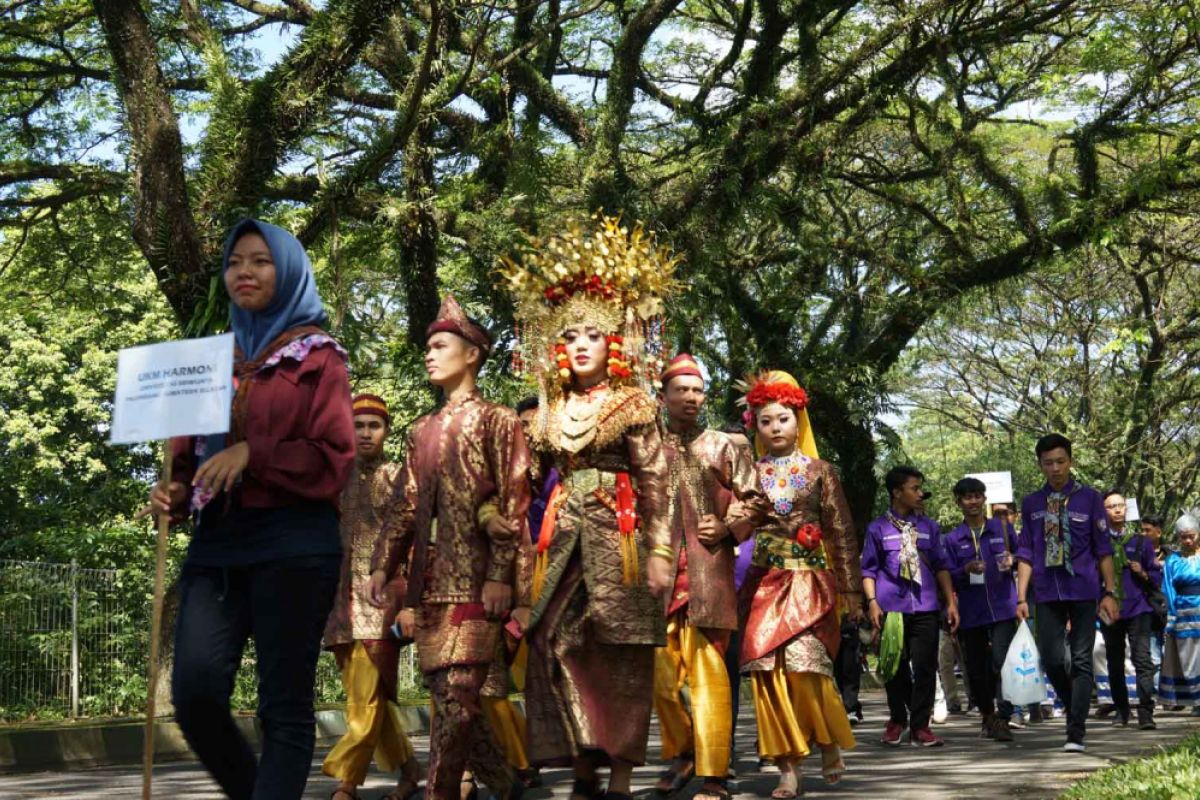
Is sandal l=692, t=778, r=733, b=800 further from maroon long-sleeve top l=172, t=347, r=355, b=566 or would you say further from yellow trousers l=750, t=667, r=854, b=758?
maroon long-sleeve top l=172, t=347, r=355, b=566

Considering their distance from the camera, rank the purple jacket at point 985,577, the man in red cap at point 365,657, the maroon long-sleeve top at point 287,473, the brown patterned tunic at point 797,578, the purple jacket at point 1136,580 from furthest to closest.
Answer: the purple jacket at point 1136,580 < the purple jacket at point 985,577 < the brown patterned tunic at point 797,578 < the man in red cap at point 365,657 < the maroon long-sleeve top at point 287,473

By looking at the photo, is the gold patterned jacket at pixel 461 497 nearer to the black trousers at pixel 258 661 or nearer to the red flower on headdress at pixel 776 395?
the black trousers at pixel 258 661

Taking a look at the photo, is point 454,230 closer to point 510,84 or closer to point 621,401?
point 510,84

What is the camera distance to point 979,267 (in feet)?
65.9

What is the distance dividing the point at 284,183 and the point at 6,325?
18585mm

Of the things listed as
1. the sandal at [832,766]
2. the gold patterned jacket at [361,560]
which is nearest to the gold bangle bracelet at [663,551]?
the gold patterned jacket at [361,560]

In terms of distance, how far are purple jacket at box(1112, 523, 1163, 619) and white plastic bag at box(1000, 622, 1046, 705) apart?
1801 mm

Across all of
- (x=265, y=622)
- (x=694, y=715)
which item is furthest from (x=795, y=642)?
(x=265, y=622)

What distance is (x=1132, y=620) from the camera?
13.9 metres

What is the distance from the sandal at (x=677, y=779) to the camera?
8250 mm

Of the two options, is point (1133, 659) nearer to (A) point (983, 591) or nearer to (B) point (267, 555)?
(A) point (983, 591)

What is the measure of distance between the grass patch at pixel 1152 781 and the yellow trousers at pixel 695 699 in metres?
1.72

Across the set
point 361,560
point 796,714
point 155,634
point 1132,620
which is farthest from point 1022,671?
point 155,634

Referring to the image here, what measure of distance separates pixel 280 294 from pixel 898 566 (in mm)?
7417
